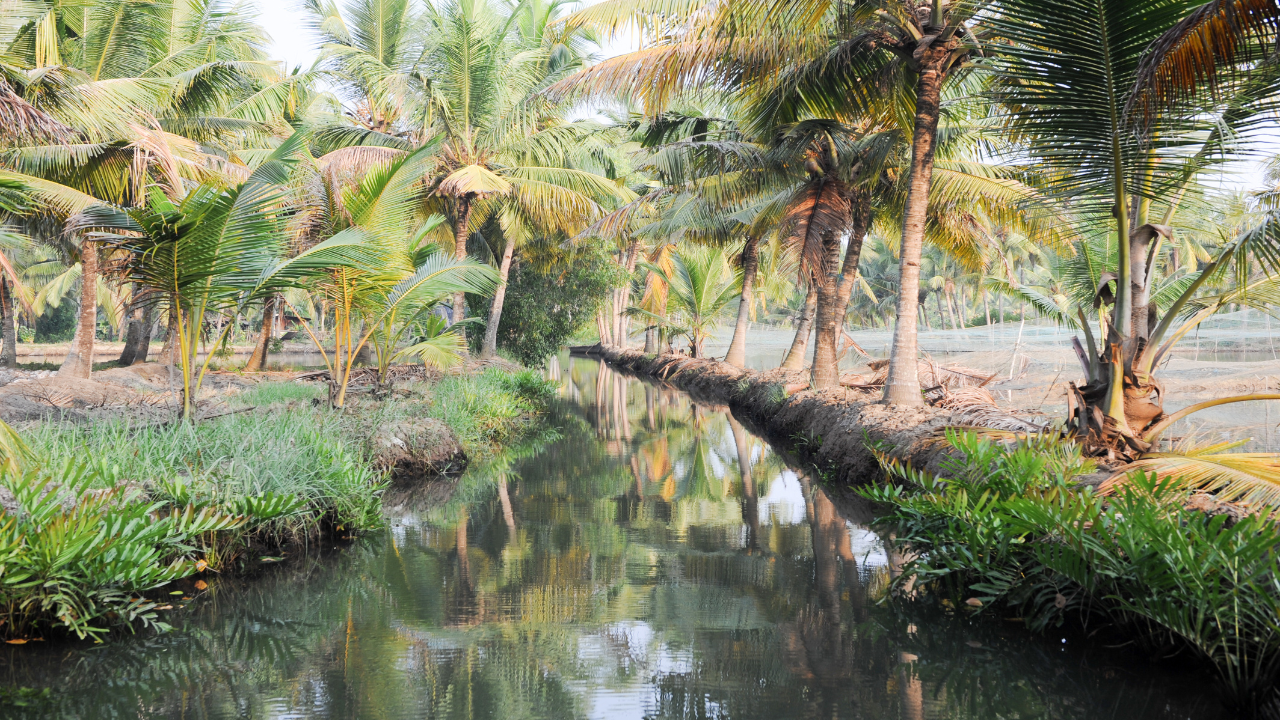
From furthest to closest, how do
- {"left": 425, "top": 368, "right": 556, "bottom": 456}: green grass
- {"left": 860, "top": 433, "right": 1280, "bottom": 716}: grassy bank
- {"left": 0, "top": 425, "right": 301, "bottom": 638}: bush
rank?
{"left": 425, "top": 368, "right": 556, "bottom": 456}: green grass, {"left": 0, "top": 425, "right": 301, "bottom": 638}: bush, {"left": 860, "top": 433, "right": 1280, "bottom": 716}: grassy bank

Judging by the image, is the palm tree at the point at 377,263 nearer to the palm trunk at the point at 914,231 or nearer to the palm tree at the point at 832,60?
the palm tree at the point at 832,60

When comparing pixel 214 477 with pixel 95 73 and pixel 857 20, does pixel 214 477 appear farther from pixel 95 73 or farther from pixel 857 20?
pixel 95 73

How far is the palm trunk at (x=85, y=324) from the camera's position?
15.0 meters

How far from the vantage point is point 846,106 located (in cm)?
1106

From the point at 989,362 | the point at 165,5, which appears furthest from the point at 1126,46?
the point at 989,362

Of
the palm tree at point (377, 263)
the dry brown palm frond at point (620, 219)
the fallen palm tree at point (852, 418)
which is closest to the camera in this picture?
the fallen palm tree at point (852, 418)

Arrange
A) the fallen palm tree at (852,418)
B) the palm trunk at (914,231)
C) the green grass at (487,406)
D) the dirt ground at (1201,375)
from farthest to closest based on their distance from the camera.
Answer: the green grass at (487,406)
the dirt ground at (1201,375)
the palm trunk at (914,231)
the fallen palm tree at (852,418)

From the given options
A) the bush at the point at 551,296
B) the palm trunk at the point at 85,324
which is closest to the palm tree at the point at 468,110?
the bush at the point at 551,296

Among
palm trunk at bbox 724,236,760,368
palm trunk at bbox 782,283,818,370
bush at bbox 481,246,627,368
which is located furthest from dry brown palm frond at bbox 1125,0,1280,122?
bush at bbox 481,246,627,368

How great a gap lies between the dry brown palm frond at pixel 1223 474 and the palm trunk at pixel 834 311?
8.52 meters

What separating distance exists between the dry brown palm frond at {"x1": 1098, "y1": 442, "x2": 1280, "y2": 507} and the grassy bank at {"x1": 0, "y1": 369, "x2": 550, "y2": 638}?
5549 mm

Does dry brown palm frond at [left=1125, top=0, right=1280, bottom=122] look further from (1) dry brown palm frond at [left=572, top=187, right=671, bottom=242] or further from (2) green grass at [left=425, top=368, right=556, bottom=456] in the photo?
(1) dry brown palm frond at [left=572, top=187, right=671, bottom=242]

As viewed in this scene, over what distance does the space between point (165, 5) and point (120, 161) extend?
374cm

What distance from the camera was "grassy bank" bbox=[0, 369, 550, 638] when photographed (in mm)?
4141
